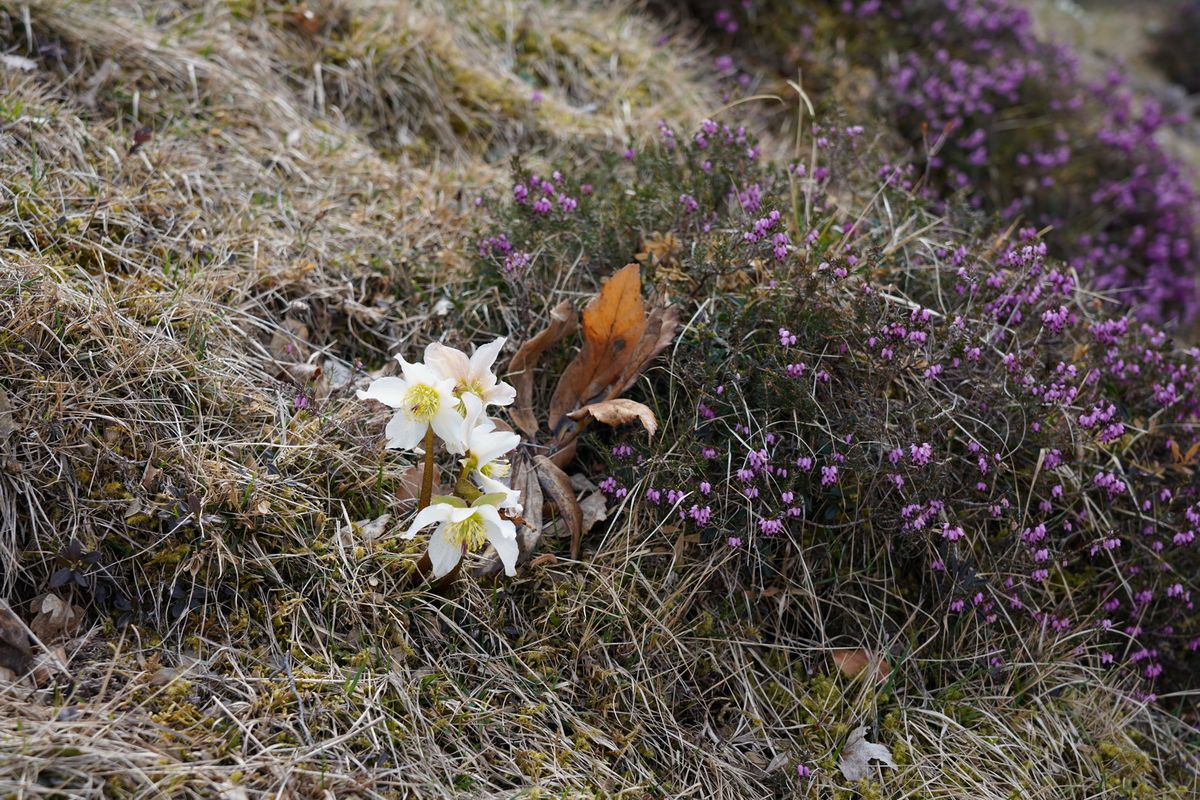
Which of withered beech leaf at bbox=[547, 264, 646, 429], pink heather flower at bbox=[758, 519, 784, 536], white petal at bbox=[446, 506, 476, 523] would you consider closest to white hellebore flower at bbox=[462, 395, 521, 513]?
white petal at bbox=[446, 506, 476, 523]

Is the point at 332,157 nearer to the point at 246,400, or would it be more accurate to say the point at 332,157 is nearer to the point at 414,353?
the point at 414,353

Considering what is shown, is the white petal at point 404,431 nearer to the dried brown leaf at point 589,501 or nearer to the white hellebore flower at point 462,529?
the white hellebore flower at point 462,529

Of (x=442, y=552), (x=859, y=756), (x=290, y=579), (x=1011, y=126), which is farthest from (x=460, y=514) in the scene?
(x=1011, y=126)

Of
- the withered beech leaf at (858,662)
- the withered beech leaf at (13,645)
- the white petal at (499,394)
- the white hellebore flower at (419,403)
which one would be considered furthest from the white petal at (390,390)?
the withered beech leaf at (858,662)

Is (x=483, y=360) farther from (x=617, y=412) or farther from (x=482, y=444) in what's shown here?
(x=617, y=412)

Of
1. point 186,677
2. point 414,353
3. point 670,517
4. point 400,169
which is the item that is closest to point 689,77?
point 400,169

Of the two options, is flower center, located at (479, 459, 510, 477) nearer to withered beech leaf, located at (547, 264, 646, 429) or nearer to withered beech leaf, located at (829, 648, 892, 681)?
withered beech leaf, located at (547, 264, 646, 429)

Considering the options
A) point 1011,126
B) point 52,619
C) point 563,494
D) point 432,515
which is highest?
point 1011,126
